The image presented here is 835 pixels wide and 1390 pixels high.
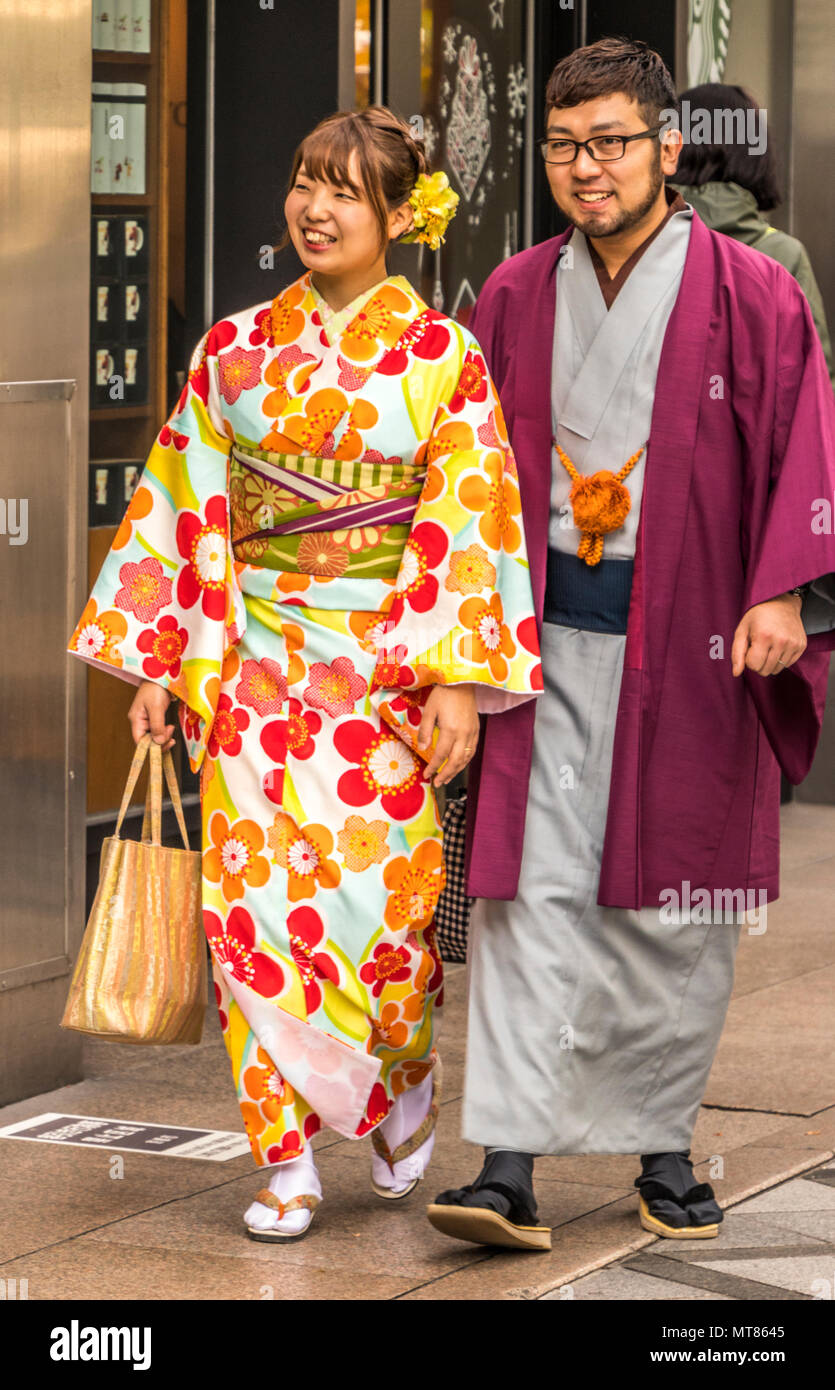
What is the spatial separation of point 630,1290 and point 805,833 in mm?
4457

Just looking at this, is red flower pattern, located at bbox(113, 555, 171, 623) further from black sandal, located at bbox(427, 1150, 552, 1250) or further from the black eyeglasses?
black sandal, located at bbox(427, 1150, 552, 1250)

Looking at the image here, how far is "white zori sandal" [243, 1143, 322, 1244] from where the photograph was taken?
3.89 m

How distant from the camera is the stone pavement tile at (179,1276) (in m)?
3.59

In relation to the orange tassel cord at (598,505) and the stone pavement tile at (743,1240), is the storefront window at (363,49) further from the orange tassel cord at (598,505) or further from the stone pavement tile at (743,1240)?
the stone pavement tile at (743,1240)

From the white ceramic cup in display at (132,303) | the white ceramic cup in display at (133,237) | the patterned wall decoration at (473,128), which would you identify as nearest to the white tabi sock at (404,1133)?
the white ceramic cup in display at (132,303)

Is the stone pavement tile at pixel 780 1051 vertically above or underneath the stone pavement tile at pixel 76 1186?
underneath

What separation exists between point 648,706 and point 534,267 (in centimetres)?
82

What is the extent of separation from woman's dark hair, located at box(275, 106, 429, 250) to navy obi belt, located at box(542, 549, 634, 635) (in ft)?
2.16

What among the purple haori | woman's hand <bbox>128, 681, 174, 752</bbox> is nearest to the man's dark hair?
the purple haori

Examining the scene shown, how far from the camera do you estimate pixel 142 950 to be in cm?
396

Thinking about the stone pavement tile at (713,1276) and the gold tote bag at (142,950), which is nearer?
the stone pavement tile at (713,1276)

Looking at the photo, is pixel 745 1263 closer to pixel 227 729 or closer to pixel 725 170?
pixel 227 729

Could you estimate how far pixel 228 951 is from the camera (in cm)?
393

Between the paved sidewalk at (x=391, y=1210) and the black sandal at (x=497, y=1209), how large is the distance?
0.14 ft
